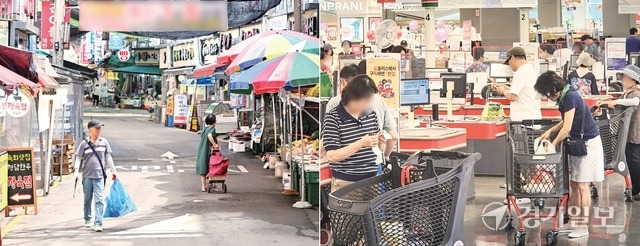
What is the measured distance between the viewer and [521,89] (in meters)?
4.59

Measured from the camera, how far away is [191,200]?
427 inches

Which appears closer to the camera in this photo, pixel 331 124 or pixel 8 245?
pixel 331 124

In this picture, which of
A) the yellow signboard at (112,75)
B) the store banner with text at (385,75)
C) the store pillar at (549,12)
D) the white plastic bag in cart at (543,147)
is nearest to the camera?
the store banner with text at (385,75)

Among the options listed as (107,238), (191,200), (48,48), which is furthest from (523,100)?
(48,48)

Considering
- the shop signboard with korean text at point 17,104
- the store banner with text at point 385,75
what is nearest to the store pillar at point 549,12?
the store banner with text at point 385,75

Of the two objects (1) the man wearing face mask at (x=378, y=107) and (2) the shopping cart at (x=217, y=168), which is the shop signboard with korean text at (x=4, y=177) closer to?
(2) the shopping cart at (x=217, y=168)

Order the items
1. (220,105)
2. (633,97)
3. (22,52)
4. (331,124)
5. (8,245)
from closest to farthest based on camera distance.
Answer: (331,124) → (633,97) → (8,245) → (22,52) → (220,105)

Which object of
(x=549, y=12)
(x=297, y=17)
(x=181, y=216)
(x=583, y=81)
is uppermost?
(x=297, y=17)

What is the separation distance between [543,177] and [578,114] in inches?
14.6

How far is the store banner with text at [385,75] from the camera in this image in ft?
14.0

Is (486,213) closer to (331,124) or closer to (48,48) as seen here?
(331,124)

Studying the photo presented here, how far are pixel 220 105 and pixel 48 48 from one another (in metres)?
3.85

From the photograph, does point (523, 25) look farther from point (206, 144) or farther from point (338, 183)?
point (206, 144)

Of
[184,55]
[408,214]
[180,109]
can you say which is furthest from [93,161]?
[184,55]
